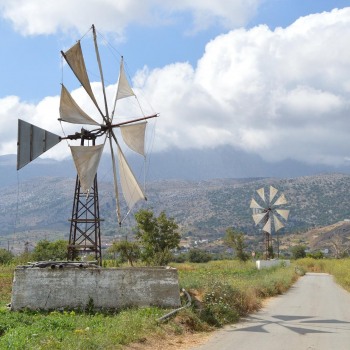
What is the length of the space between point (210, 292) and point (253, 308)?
340cm

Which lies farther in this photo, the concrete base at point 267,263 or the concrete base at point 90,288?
the concrete base at point 267,263

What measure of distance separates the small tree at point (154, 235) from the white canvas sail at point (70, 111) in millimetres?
27793

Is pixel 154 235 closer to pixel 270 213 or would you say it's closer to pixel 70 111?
pixel 270 213

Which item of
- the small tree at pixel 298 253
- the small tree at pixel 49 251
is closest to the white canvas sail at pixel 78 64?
the small tree at pixel 49 251

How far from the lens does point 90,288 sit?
18.7 metres

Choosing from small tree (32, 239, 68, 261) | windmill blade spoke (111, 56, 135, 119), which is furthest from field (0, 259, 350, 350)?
small tree (32, 239, 68, 261)

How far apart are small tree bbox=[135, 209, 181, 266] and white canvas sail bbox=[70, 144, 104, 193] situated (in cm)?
2740

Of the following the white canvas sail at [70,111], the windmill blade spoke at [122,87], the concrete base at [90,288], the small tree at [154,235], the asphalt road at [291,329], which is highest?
the windmill blade spoke at [122,87]

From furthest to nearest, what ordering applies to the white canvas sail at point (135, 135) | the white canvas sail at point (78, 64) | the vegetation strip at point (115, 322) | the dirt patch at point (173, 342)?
the white canvas sail at point (135, 135) < the white canvas sail at point (78, 64) < the dirt patch at point (173, 342) < the vegetation strip at point (115, 322)

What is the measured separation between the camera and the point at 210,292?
20.2 meters

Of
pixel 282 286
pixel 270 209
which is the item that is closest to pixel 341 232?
pixel 270 209

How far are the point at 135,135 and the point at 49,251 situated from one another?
35004 mm

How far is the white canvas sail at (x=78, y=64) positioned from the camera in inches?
842

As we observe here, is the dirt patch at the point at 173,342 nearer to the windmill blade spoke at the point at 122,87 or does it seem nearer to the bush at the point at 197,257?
the windmill blade spoke at the point at 122,87
